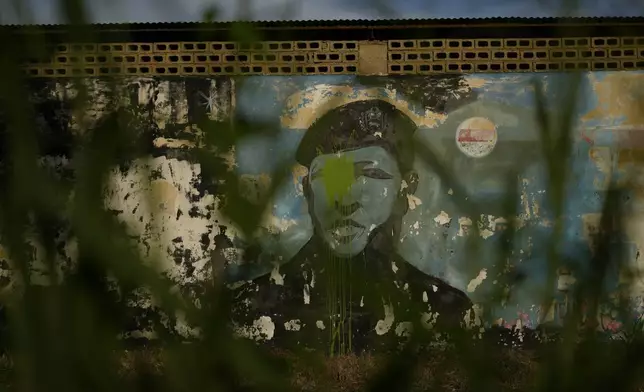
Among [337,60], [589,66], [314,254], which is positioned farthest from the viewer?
[337,60]

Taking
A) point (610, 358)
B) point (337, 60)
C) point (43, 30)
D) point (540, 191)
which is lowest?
point (610, 358)

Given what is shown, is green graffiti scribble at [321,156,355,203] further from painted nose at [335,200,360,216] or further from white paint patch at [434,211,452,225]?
white paint patch at [434,211,452,225]

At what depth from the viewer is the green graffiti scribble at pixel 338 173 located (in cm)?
39

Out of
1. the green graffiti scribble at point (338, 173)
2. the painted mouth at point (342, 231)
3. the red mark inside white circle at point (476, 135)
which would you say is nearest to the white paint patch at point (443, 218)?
the painted mouth at point (342, 231)

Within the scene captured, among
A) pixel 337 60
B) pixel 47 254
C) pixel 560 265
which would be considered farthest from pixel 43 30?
pixel 337 60

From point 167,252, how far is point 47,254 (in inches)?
3.3

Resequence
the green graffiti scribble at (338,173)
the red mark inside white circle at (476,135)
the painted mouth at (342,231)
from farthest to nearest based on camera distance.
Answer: the red mark inside white circle at (476,135)
the painted mouth at (342,231)
the green graffiti scribble at (338,173)

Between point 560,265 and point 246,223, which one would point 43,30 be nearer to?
point 246,223

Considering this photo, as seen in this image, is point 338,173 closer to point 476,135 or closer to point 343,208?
point 343,208

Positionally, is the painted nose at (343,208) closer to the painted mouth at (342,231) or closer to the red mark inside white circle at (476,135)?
the painted mouth at (342,231)

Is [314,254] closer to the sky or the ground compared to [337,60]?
closer to the ground

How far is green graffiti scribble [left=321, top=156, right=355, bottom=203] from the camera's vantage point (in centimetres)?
39

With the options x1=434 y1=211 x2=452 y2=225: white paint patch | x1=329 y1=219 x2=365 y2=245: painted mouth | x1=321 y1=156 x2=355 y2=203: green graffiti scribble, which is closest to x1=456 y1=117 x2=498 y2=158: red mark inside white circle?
x1=434 y1=211 x2=452 y2=225: white paint patch

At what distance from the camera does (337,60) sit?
5.09 m
